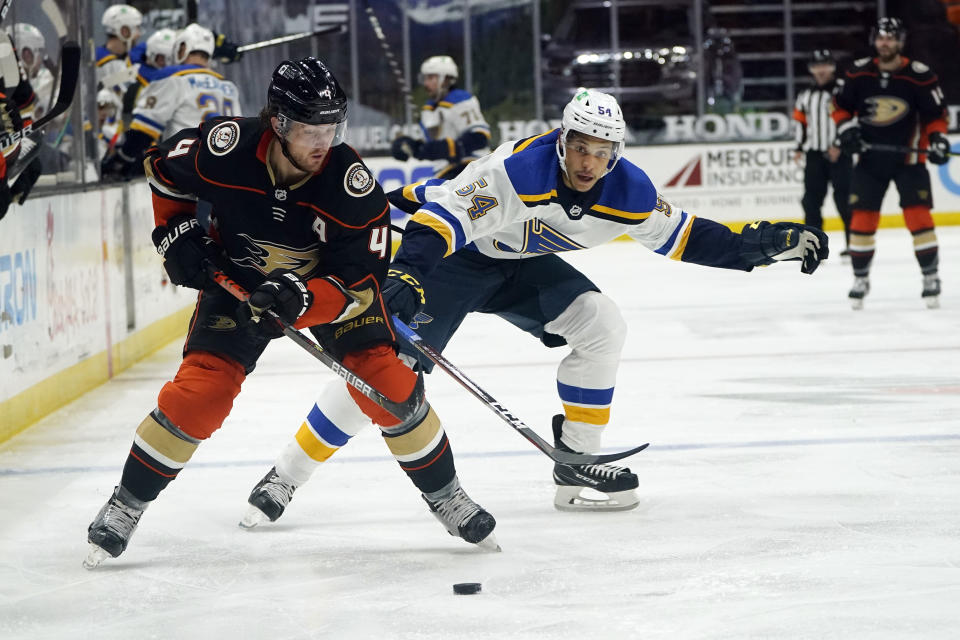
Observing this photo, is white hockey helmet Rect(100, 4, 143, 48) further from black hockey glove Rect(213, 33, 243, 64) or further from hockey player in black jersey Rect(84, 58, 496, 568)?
hockey player in black jersey Rect(84, 58, 496, 568)

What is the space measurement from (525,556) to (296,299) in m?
0.70

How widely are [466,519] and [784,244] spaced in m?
0.92

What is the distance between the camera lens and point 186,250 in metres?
2.49

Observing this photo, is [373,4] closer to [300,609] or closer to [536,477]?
[536,477]

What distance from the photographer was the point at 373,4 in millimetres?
11727

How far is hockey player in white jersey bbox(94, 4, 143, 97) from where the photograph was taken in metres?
6.99

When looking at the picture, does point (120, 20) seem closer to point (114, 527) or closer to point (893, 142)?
point (893, 142)

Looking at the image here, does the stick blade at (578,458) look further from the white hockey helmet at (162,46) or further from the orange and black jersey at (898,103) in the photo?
the white hockey helmet at (162,46)

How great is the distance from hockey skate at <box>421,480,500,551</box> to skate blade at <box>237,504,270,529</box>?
412 millimetres

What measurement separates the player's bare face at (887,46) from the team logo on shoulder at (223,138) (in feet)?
14.8

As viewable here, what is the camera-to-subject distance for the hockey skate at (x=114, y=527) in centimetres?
253

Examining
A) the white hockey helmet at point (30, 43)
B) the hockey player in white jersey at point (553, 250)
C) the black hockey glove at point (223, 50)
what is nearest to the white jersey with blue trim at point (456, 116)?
the black hockey glove at point (223, 50)

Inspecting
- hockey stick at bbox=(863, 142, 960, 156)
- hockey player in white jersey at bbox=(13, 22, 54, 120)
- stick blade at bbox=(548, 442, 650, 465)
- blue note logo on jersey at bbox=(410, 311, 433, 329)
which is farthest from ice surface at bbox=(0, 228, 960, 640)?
hockey stick at bbox=(863, 142, 960, 156)

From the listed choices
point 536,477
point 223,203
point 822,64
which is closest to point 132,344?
point 536,477
